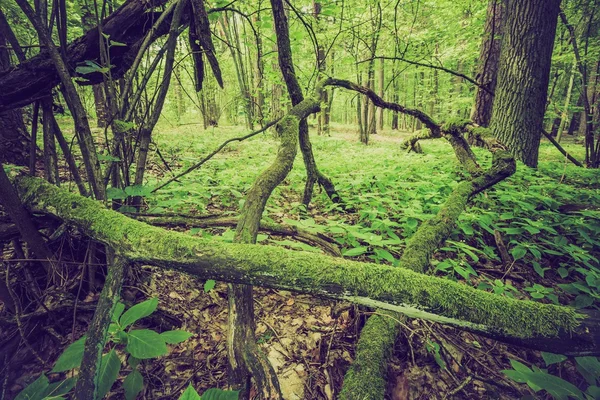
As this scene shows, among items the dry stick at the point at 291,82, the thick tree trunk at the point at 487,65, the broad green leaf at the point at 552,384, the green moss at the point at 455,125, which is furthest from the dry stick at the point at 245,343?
the thick tree trunk at the point at 487,65

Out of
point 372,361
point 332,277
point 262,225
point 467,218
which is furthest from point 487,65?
point 332,277

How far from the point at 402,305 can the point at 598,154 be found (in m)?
8.59

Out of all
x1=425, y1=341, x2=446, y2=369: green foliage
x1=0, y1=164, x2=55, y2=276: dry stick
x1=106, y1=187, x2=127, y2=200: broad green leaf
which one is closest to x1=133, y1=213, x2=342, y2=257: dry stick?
x1=106, y1=187, x2=127, y2=200: broad green leaf

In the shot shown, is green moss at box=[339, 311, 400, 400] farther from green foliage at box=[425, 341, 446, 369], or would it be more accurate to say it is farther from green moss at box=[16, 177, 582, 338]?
green moss at box=[16, 177, 582, 338]

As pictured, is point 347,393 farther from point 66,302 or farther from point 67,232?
point 67,232

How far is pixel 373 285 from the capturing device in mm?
943

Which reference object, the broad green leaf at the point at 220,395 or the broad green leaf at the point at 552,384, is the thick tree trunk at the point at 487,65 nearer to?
the broad green leaf at the point at 552,384

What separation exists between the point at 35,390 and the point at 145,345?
1.48 ft

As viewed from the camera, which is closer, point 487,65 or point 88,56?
point 88,56

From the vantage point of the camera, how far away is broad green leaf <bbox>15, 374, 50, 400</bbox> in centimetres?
114

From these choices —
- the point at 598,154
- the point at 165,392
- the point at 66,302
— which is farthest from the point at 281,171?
the point at 598,154

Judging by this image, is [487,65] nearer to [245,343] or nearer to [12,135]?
[245,343]

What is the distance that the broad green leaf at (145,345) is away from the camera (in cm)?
124

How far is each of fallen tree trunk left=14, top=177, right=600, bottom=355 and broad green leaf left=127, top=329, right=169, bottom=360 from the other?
47 centimetres
